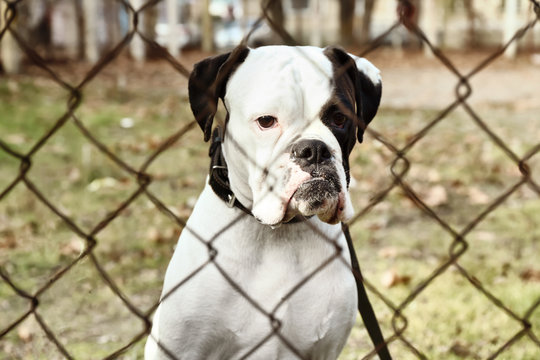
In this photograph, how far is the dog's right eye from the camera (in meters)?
1.91

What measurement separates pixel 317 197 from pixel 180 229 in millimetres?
2638

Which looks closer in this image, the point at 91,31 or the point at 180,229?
the point at 180,229

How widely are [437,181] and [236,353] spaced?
4.00 m

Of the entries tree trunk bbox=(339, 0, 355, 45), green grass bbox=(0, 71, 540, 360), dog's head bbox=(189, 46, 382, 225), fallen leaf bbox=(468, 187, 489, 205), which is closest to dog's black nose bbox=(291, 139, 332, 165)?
dog's head bbox=(189, 46, 382, 225)

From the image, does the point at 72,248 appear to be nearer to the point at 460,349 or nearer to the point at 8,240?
the point at 8,240

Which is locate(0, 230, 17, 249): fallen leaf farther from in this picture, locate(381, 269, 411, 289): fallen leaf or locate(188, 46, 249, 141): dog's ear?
locate(188, 46, 249, 141): dog's ear

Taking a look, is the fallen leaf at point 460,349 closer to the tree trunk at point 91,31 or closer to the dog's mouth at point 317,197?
the dog's mouth at point 317,197

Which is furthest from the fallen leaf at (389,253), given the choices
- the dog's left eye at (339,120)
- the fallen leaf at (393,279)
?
the dog's left eye at (339,120)

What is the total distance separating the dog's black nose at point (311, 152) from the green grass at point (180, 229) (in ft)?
2.42

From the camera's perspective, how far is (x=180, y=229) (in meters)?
4.32

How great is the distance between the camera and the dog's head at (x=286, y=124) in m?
1.80

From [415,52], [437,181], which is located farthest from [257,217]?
[415,52]

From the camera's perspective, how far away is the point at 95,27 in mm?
14750

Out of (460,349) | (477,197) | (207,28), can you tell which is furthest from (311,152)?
(207,28)
